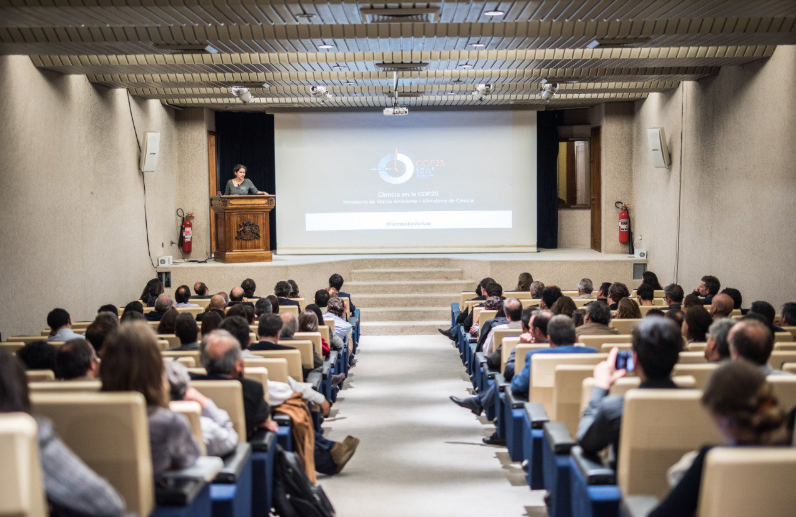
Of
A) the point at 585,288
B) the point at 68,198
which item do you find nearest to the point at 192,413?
the point at 585,288

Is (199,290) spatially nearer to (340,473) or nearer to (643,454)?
(340,473)

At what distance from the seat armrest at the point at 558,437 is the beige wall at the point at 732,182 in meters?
5.78

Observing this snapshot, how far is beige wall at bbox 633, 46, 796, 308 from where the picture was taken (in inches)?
352

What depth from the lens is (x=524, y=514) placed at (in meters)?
4.58

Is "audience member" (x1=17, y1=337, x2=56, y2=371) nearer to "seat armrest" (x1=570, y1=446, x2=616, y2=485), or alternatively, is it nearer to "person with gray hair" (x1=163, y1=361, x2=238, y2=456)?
"person with gray hair" (x1=163, y1=361, x2=238, y2=456)

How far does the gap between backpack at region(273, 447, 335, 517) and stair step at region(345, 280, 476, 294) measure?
9124 millimetres

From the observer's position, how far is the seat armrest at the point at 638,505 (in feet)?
9.08

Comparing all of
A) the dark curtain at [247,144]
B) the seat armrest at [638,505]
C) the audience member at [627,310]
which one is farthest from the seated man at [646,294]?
the dark curtain at [247,144]

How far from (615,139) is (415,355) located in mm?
6879

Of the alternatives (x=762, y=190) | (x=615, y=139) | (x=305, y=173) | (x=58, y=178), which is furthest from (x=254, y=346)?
(x=615, y=139)

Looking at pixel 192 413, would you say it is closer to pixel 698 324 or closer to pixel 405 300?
pixel 698 324

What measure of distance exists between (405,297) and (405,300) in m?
0.05

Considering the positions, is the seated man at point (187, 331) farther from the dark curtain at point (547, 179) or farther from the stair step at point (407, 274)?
the dark curtain at point (547, 179)

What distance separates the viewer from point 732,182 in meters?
10.4
